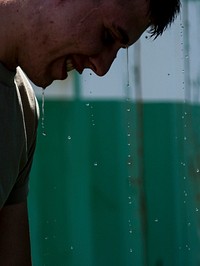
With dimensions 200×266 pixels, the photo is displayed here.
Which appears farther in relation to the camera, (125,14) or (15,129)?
(15,129)

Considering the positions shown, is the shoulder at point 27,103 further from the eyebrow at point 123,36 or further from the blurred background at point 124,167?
the blurred background at point 124,167

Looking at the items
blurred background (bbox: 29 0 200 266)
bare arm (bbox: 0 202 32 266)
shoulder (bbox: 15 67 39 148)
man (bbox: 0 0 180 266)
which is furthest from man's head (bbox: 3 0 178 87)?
blurred background (bbox: 29 0 200 266)

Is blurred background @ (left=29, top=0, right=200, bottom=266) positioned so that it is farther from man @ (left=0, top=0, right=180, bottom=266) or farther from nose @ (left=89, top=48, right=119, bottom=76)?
nose @ (left=89, top=48, right=119, bottom=76)

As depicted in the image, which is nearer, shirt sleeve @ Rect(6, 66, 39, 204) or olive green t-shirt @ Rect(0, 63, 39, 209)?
olive green t-shirt @ Rect(0, 63, 39, 209)

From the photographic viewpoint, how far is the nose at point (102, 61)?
1.89 m

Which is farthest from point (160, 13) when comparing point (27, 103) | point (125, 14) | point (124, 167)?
point (124, 167)

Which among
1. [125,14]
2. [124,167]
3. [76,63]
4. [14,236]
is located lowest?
[14,236]

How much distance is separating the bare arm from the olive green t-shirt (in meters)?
0.08

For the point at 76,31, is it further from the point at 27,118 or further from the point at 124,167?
the point at 124,167

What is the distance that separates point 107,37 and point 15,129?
0.35 meters

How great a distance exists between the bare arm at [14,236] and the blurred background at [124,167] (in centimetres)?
90

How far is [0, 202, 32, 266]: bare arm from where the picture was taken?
7.36ft

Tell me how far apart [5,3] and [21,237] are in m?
0.78

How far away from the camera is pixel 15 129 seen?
1979 millimetres
